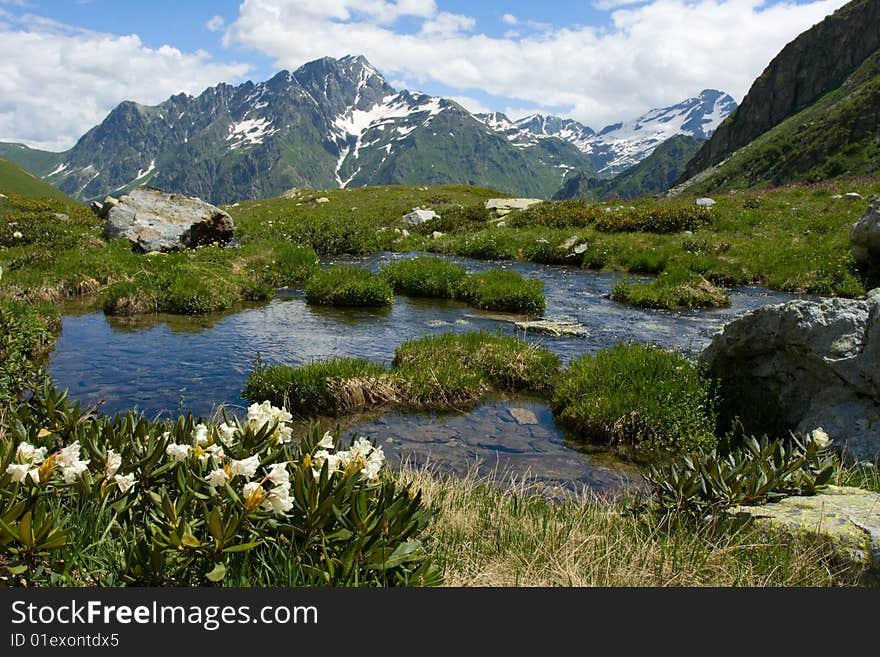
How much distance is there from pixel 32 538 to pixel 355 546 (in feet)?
5.99

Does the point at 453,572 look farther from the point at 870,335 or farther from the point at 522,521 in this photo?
the point at 870,335

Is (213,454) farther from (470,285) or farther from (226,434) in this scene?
(470,285)

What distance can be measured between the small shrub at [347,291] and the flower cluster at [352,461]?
15.6 metres

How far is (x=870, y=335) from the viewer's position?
25.8ft

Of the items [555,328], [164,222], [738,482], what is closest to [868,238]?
[555,328]

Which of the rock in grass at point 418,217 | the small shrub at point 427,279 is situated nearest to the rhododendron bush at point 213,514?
the small shrub at point 427,279

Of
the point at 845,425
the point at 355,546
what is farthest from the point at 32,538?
the point at 845,425

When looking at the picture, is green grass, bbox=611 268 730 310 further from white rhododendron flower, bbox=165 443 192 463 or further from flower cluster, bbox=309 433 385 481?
white rhododendron flower, bbox=165 443 192 463

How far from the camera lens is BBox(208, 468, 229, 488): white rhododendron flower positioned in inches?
145

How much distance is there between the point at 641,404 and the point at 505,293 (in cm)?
1025

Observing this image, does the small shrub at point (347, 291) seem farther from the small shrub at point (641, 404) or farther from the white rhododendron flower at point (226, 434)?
the white rhododendron flower at point (226, 434)

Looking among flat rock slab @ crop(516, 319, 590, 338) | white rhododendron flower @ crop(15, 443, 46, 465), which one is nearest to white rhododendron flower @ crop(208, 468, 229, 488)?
white rhododendron flower @ crop(15, 443, 46, 465)

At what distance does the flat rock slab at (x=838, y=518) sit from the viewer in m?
4.69

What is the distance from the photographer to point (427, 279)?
22.3 m
